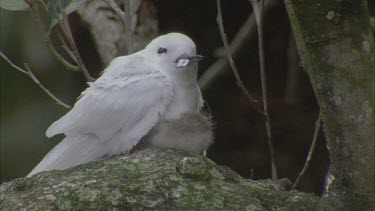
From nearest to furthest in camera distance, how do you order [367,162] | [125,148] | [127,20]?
[367,162] → [125,148] → [127,20]

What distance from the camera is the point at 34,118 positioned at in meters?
4.08

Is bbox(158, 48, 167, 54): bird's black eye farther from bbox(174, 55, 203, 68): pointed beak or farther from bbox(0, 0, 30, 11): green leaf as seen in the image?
bbox(0, 0, 30, 11): green leaf

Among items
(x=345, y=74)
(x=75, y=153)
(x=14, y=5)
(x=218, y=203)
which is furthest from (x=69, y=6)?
(x=345, y=74)

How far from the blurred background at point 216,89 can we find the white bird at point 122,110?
1.31m

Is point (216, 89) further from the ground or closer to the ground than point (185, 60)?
closer to the ground

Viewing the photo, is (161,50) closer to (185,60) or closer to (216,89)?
(185,60)

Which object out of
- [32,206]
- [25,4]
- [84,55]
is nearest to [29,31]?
[84,55]

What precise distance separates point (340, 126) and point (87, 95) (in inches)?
41.3

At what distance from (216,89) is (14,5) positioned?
1.58m

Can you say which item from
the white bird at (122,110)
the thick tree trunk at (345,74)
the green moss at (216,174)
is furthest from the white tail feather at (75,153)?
the thick tree trunk at (345,74)

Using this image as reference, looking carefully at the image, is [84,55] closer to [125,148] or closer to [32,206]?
[125,148]

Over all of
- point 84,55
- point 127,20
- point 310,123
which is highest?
point 127,20

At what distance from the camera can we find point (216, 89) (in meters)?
4.25

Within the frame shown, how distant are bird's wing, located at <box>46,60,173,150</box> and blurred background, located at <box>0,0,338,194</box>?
1.36 metres
